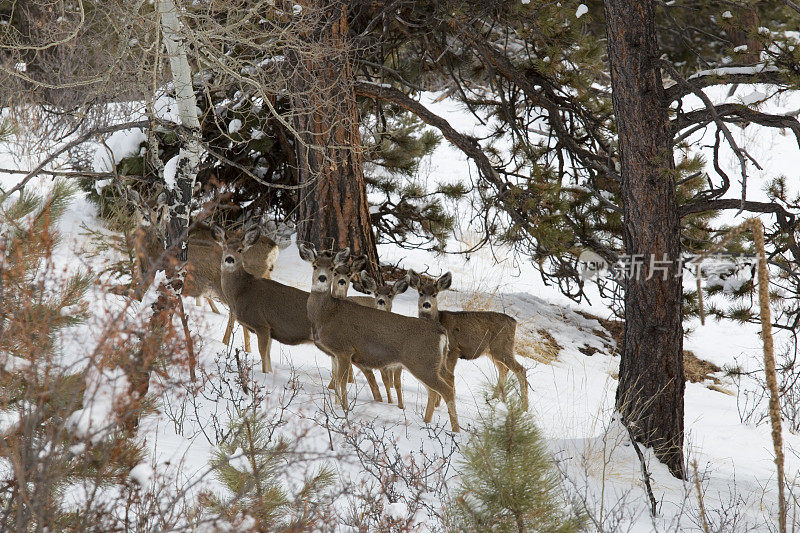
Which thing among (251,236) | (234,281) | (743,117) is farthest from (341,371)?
(743,117)

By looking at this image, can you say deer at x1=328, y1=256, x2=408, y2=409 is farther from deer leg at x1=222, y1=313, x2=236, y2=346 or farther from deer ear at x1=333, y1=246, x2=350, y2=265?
deer leg at x1=222, y1=313, x2=236, y2=346

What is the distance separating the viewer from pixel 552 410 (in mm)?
7926

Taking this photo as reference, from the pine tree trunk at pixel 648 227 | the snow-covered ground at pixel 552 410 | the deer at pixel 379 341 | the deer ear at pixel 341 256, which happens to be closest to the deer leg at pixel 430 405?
the deer at pixel 379 341

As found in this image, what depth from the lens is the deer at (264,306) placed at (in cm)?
734

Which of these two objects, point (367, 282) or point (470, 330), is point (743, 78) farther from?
point (367, 282)

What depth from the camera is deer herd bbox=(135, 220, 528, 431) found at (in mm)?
6695

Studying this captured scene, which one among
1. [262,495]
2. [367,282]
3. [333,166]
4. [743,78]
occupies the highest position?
[333,166]

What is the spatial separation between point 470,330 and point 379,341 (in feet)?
3.74

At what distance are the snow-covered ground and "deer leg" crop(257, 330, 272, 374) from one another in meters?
0.13

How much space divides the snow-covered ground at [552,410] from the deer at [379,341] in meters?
0.34

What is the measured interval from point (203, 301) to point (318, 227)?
1.74m

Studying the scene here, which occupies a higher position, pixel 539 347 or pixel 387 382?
pixel 539 347

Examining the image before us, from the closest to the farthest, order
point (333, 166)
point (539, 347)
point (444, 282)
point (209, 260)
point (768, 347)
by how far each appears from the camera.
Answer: point (768, 347) → point (444, 282) → point (209, 260) → point (333, 166) → point (539, 347)

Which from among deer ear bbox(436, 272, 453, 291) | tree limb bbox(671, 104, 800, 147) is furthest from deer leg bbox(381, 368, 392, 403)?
tree limb bbox(671, 104, 800, 147)
